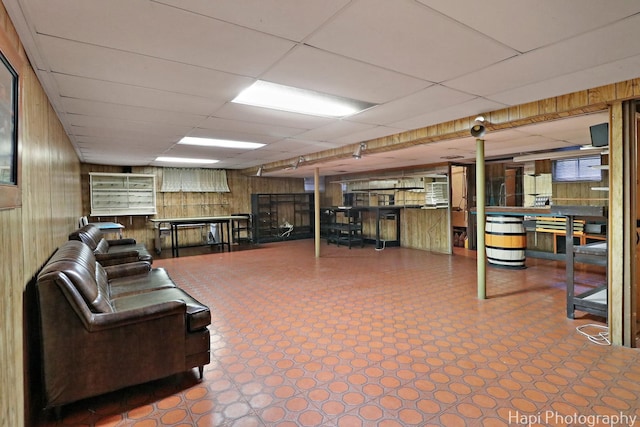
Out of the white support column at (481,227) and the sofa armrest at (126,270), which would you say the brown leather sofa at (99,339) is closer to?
the sofa armrest at (126,270)

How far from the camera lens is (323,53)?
2201 millimetres

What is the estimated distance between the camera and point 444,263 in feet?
21.7

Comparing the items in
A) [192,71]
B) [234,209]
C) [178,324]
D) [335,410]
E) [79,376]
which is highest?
[192,71]

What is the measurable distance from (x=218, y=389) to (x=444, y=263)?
210 inches

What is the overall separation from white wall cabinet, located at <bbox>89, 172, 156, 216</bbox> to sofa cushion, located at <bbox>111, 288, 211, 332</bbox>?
6.84 m

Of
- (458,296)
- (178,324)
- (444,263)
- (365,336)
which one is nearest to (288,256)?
(444,263)

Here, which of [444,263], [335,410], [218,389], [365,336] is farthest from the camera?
[444,263]

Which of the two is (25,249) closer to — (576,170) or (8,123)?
(8,123)

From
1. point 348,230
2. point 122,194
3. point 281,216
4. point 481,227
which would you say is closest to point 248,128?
point 481,227

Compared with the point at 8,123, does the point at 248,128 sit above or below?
above

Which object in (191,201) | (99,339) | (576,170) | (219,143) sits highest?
(219,143)

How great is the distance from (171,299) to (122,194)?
7.34m

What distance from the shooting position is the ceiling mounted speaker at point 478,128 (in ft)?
12.4

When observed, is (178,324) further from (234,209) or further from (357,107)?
(234,209)
